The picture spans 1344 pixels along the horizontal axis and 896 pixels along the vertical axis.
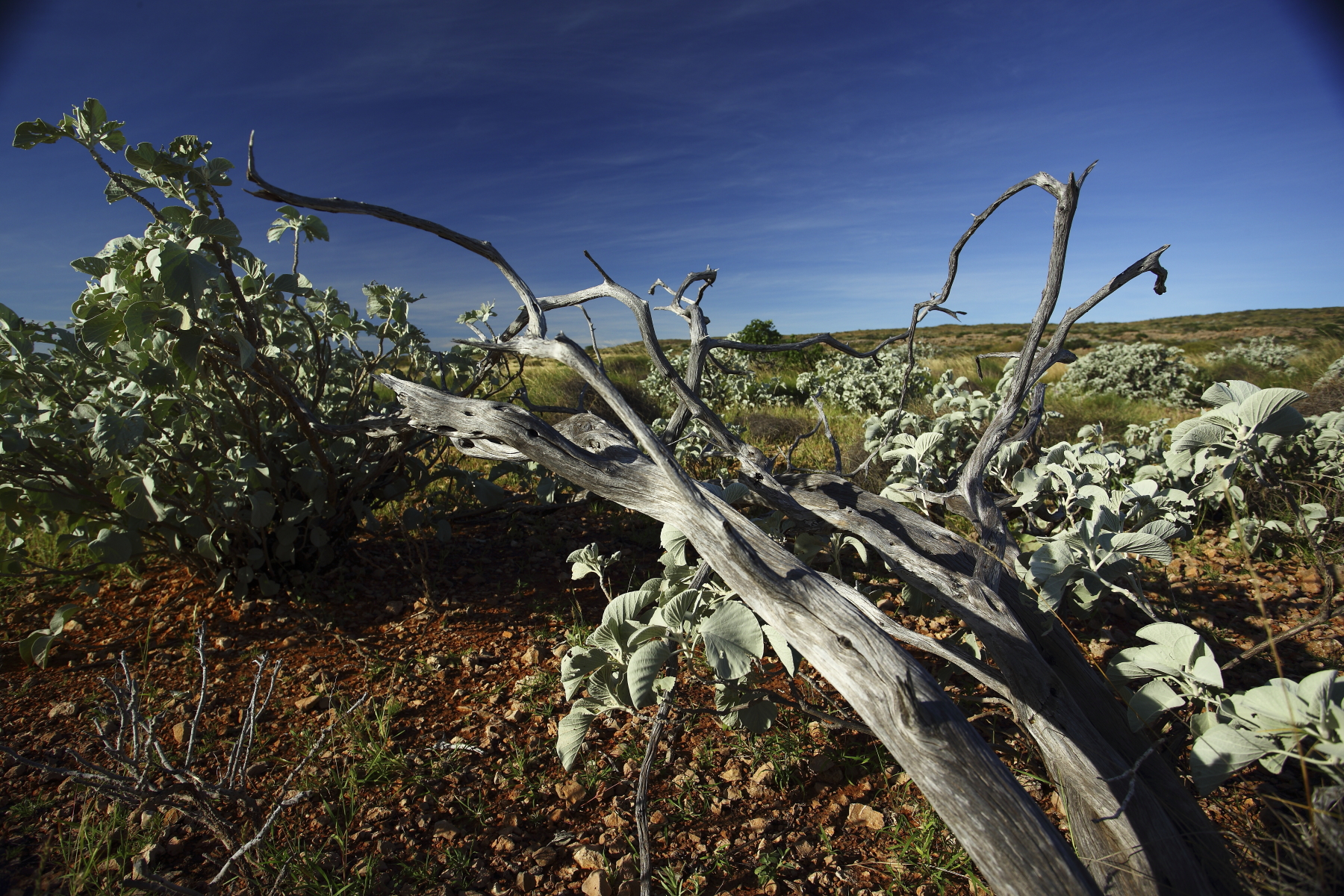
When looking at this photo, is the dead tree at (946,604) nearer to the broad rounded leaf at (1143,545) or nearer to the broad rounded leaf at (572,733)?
the broad rounded leaf at (1143,545)

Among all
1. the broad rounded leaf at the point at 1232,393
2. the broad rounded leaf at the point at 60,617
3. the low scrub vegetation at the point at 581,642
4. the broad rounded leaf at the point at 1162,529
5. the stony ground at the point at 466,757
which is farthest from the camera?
the broad rounded leaf at the point at 1232,393

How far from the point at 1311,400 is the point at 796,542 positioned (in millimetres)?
7445

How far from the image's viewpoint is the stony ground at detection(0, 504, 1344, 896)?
159 centimetres

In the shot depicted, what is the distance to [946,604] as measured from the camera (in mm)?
1675

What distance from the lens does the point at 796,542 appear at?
7.20 feet

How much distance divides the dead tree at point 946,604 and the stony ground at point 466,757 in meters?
0.28

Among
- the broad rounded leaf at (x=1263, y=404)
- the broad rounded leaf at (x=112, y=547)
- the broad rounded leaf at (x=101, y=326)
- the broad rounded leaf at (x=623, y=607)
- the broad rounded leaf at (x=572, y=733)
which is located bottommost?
the broad rounded leaf at (x=572, y=733)

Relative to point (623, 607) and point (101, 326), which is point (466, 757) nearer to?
point (623, 607)

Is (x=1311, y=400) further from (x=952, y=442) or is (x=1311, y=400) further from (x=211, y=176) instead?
(x=211, y=176)

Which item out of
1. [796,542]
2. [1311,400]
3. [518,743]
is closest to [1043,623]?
[796,542]

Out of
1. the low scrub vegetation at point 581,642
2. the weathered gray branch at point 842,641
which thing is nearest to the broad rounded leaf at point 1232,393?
the low scrub vegetation at point 581,642

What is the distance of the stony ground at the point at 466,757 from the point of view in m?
1.59

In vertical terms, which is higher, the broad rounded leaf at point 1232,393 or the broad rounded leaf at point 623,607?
the broad rounded leaf at point 1232,393

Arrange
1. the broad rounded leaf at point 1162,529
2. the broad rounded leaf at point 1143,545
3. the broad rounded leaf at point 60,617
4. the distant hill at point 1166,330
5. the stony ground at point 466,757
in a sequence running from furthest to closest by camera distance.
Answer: the distant hill at point 1166,330
the broad rounded leaf at point 60,617
the broad rounded leaf at point 1162,529
the broad rounded leaf at point 1143,545
the stony ground at point 466,757
